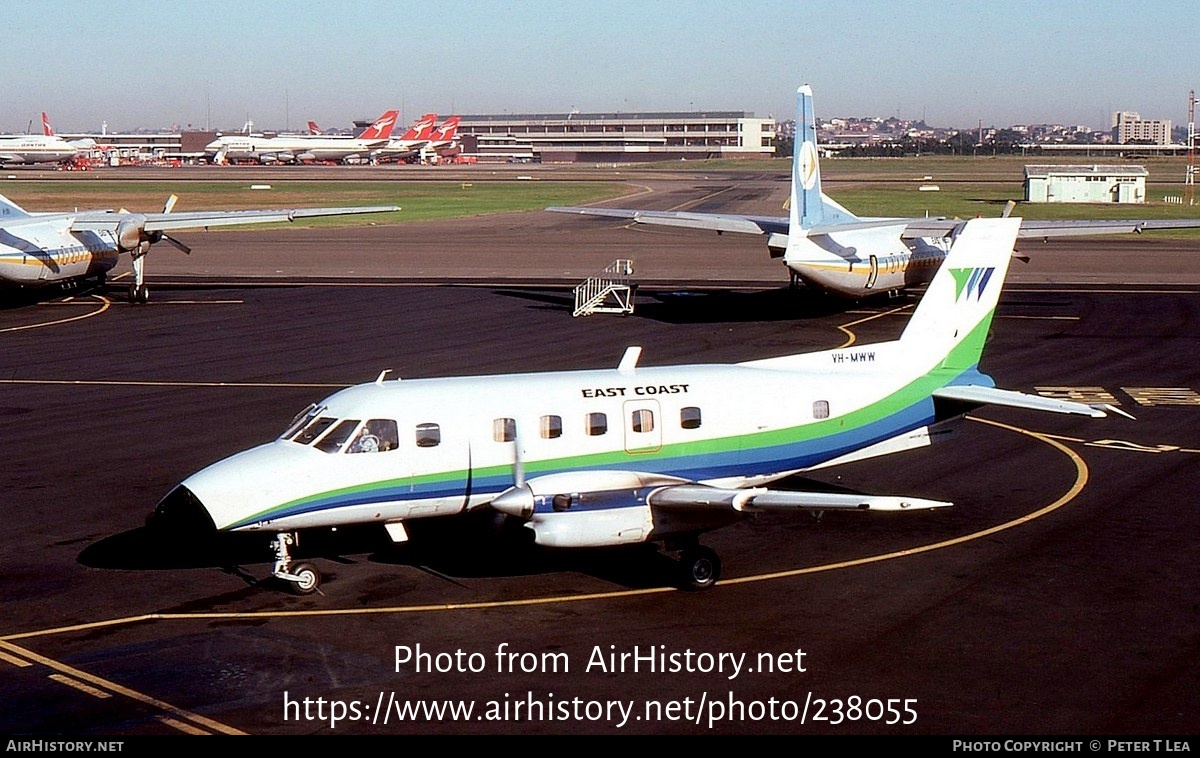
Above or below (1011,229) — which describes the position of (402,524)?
below

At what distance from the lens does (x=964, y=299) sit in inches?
1044

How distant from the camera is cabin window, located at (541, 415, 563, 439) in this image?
71.8 ft

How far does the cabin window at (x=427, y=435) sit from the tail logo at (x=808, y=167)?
34944 millimetres

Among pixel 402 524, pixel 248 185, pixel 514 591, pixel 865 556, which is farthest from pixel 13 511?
pixel 248 185

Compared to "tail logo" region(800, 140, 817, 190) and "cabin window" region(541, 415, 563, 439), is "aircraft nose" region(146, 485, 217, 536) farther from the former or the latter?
"tail logo" region(800, 140, 817, 190)

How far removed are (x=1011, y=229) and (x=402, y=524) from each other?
14.1m

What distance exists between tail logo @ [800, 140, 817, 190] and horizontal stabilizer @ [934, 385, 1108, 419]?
28.7 meters

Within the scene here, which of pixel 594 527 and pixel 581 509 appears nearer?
pixel 594 527

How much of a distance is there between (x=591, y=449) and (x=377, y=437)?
3639mm

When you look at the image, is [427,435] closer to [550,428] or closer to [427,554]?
[550,428]

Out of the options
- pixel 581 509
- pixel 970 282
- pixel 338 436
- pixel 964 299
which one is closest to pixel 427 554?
pixel 338 436

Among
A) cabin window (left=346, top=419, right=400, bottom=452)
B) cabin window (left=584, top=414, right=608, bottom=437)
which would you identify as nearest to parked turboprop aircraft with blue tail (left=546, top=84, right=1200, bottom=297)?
cabin window (left=584, top=414, right=608, bottom=437)

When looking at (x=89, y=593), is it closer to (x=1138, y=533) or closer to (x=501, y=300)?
(x=1138, y=533)

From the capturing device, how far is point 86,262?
192 ft
